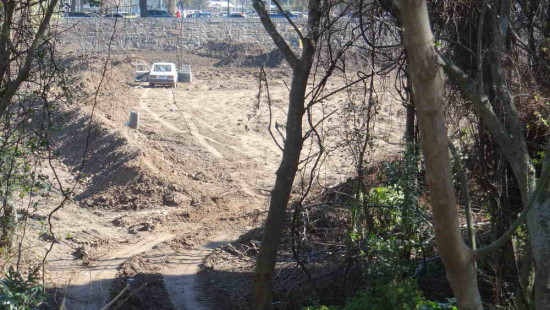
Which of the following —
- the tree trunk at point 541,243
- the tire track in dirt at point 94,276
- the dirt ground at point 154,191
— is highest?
the tree trunk at point 541,243

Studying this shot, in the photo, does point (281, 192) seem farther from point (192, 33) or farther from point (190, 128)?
point (192, 33)

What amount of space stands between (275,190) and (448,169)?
584 cm

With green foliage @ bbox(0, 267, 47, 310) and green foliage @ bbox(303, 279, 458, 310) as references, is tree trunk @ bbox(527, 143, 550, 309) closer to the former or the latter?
green foliage @ bbox(303, 279, 458, 310)

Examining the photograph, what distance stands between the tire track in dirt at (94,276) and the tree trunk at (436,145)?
23.9 feet

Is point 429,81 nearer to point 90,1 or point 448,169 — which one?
point 448,169

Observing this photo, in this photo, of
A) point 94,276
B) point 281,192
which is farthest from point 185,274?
point 281,192

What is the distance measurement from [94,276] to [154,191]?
20.9ft

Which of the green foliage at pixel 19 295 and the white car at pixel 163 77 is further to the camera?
the white car at pixel 163 77

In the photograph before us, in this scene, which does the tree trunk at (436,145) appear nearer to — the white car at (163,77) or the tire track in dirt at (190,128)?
the tire track in dirt at (190,128)

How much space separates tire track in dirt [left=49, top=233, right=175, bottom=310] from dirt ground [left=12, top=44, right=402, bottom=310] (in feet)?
0.07

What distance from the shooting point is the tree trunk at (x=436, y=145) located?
8.59 feet

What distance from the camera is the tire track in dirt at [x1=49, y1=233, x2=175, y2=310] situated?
10.2 meters

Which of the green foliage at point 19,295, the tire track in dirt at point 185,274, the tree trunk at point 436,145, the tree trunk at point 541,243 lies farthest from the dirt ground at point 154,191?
the tree trunk at point 541,243

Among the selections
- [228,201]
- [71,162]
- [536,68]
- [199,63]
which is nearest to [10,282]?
[536,68]
